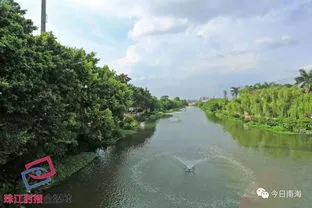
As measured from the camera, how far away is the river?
43.5ft

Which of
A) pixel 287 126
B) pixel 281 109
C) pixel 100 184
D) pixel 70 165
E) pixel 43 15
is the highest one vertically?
pixel 43 15

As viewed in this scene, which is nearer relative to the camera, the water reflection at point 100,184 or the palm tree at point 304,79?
the water reflection at point 100,184

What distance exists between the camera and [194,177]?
16906 millimetres

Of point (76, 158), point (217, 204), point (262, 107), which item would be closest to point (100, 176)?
point (76, 158)

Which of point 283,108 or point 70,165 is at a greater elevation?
point 283,108

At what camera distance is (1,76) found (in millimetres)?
10031

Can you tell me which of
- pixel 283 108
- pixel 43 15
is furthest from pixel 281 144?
pixel 43 15

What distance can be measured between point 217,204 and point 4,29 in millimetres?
11907

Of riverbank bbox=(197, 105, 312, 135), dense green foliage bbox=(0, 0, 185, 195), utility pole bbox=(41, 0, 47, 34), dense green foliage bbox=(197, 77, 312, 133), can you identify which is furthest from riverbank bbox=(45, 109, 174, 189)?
dense green foliage bbox=(197, 77, 312, 133)

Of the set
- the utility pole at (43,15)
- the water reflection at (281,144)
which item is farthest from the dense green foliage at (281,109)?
the utility pole at (43,15)

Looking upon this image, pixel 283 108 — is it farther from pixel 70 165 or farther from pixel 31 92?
pixel 31 92

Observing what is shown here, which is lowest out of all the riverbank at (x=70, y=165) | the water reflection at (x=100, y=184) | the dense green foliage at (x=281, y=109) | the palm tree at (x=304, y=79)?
the water reflection at (x=100, y=184)

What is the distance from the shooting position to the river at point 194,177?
13.3m

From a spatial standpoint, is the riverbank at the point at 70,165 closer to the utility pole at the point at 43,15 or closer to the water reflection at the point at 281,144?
the utility pole at the point at 43,15
